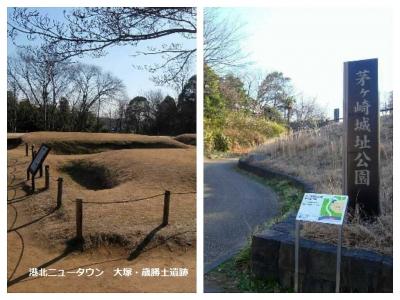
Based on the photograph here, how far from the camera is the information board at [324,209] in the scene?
11.5 feet

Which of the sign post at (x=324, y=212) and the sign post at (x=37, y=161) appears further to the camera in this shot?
the sign post at (x=37, y=161)

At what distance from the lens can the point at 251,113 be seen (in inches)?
383

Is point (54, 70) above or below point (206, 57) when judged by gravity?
below

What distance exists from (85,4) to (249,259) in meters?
A: 3.26

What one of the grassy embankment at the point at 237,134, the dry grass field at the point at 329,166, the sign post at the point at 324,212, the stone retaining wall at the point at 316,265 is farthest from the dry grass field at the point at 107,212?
the grassy embankment at the point at 237,134

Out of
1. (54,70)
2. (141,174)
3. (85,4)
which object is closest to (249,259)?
(141,174)

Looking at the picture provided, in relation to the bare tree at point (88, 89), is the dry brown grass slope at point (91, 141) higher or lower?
lower

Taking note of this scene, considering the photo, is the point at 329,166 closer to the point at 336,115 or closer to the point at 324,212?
the point at 336,115

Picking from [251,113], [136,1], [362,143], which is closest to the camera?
[136,1]

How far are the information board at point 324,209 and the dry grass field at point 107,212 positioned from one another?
112 centimetres

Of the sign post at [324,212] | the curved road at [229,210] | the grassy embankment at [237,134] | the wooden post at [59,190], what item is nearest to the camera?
the sign post at [324,212]

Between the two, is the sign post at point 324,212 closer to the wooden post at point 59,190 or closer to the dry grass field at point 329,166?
the dry grass field at point 329,166
